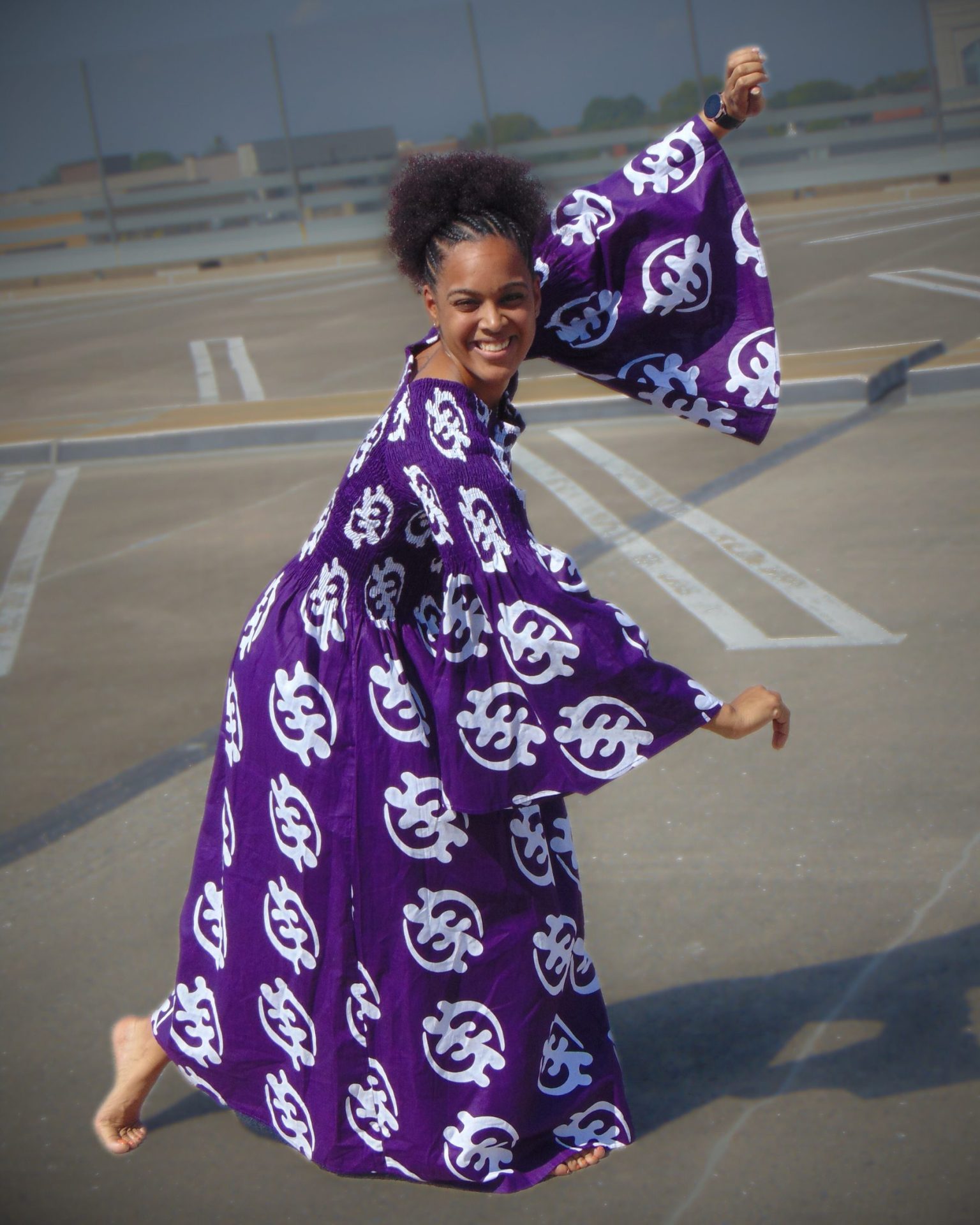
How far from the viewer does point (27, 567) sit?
6.59 meters

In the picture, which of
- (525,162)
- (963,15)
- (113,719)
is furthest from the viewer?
(963,15)

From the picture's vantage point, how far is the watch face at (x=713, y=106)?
2.39 meters

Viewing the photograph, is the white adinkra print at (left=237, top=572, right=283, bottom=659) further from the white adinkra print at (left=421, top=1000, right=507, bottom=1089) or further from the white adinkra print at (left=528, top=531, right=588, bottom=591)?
the white adinkra print at (left=421, top=1000, right=507, bottom=1089)

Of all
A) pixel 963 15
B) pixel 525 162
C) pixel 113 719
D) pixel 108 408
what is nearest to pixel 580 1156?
pixel 525 162

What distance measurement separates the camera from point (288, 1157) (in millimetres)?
2498

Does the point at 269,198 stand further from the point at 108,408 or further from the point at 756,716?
the point at 756,716

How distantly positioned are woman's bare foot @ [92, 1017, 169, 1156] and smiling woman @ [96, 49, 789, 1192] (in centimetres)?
2

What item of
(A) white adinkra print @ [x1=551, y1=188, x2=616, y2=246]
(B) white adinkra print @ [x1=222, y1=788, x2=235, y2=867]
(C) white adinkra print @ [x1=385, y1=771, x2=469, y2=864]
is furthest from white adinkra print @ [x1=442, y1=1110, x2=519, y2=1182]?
(A) white adinkra print @ [x1=551, y1=188, x2=616, y2=246]

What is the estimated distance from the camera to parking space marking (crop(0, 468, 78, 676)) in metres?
5.54

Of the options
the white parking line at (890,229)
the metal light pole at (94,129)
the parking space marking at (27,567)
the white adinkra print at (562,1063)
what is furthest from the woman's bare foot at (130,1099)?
the metal light pole at (94,129)

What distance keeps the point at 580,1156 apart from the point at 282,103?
22131 millimetres

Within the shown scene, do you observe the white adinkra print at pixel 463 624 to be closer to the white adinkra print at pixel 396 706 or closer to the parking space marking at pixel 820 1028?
the white adinkra print at pixel 396 706

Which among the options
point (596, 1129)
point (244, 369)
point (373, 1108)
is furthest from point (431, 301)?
point (244, 369)

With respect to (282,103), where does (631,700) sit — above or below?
below
